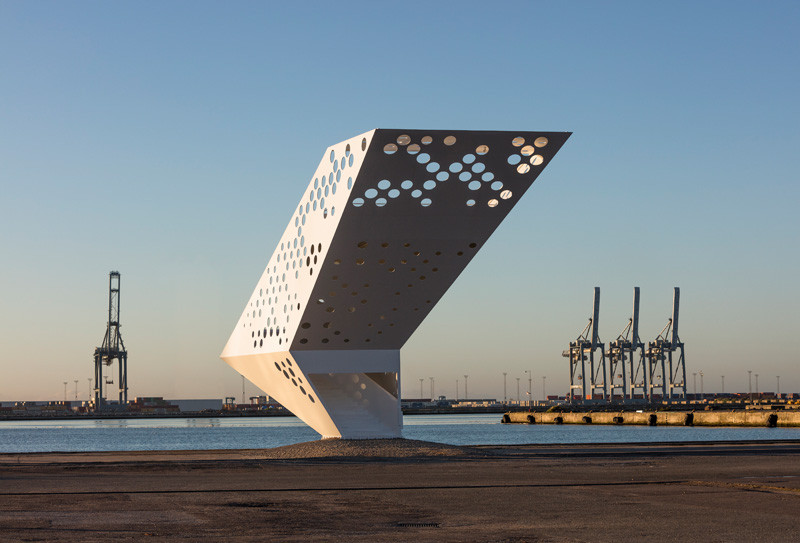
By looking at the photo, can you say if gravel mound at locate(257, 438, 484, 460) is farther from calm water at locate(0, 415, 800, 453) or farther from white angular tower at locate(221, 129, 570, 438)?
calm water at locate(0, 415, 800, 453)

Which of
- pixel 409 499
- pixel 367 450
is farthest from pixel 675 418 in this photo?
pixel 409 499

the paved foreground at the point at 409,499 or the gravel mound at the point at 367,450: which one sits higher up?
the paved foreground at the point at 409,499

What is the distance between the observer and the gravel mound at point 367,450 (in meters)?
30.9

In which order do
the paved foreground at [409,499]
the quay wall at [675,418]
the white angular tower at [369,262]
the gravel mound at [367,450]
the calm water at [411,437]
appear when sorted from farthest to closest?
the quay wall at [675,418] → the calm water at [411,437] → the gravel mound at [367,450] → the white angular tower at [369,262] → the paved foreground at [409,499]

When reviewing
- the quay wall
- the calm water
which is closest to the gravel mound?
the calm water

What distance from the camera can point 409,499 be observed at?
663 inches

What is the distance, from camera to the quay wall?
72.6m

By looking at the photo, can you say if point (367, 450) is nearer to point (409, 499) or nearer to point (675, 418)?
point (409, 499)

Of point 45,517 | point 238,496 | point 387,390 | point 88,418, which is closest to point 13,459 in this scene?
point 387,390

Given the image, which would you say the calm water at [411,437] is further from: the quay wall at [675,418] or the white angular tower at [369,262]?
the white angular tower at [369,262]

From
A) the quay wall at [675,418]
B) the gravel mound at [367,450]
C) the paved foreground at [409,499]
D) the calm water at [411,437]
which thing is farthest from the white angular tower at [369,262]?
the quay wall at [675,418]

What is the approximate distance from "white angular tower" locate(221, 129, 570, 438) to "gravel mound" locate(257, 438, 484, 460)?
1649 mm

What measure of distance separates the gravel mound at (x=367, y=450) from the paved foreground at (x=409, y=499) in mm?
1247

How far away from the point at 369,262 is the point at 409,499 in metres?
14.7
